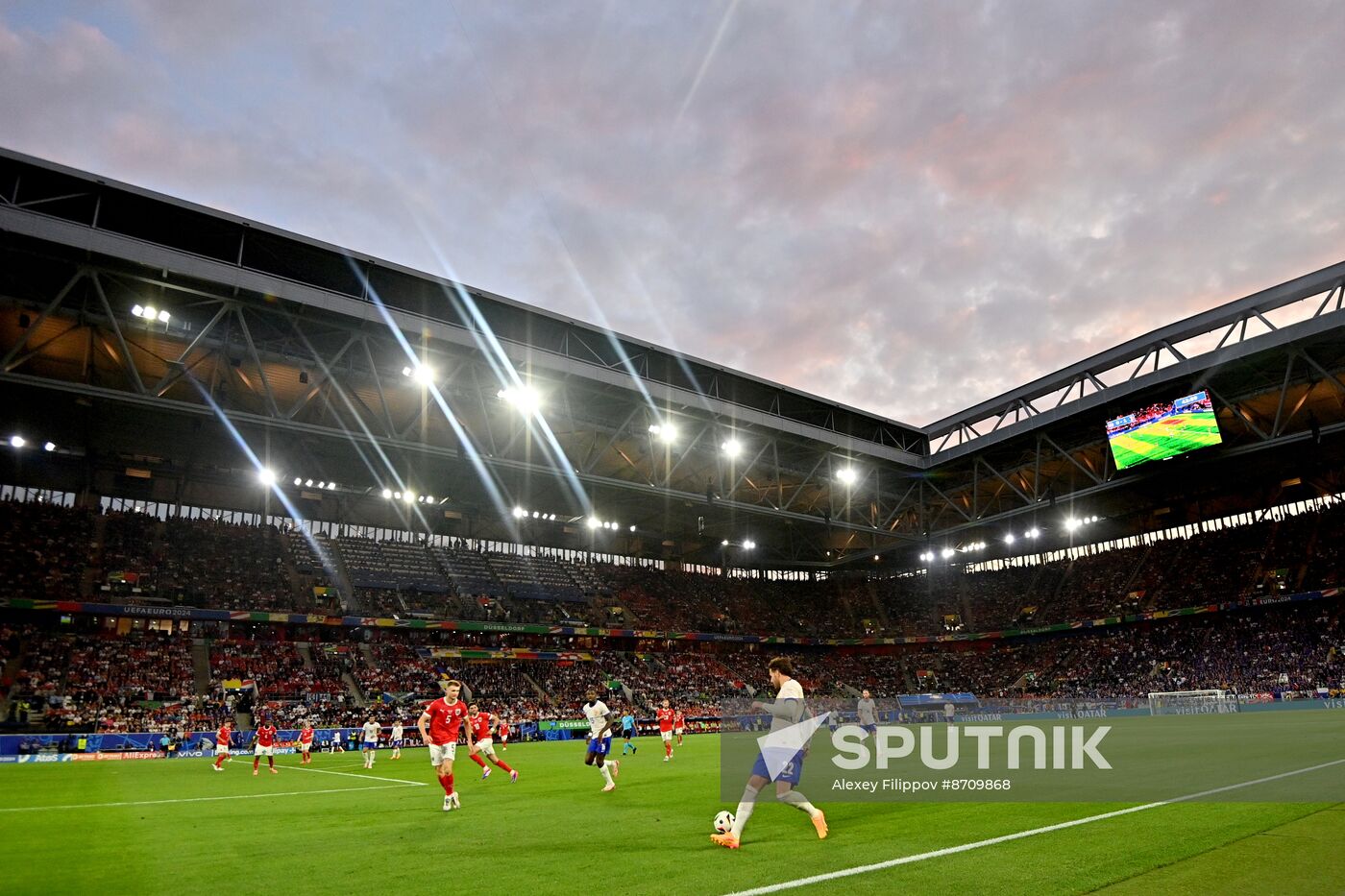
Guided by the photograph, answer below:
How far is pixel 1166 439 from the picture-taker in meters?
38.1

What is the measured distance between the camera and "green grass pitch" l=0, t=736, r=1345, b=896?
685cm

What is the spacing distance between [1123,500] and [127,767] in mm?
64047

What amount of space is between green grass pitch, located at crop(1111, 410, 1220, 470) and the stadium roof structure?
5.14 feet

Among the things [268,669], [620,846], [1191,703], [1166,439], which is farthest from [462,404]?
[1191,703]

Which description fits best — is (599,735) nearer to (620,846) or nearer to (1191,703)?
(620,846)

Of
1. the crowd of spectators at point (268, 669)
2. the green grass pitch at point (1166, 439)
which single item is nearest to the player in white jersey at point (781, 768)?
the green grass pitch at point (1166, 439)

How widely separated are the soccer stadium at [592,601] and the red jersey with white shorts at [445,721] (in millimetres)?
71

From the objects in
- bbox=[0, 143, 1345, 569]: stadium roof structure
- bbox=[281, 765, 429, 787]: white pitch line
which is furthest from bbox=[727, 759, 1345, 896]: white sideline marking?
bbox=[0, 143, 1345, 569]: stadium roof structure

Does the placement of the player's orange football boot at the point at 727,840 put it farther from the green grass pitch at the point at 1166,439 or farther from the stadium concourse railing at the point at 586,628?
the stadium concourse railing at the point at 586,628

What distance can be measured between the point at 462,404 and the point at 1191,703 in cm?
4346

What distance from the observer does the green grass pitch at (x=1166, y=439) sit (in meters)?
36.8

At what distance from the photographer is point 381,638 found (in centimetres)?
4756

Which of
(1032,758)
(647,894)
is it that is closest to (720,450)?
(1032,758)

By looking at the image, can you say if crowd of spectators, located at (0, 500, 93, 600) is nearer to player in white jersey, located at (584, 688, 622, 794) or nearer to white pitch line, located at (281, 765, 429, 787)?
white pitch line, located at (281, 765, 429, 787)
